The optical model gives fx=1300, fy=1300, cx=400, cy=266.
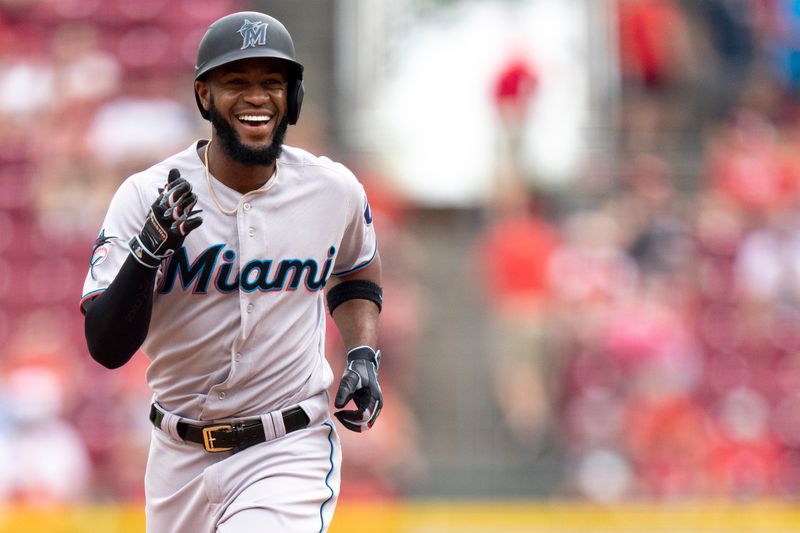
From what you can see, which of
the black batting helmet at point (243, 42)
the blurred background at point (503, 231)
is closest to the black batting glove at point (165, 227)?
the black batting helmet at point (243, 42)

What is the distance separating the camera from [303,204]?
3.63 meters

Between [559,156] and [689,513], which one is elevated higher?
[559,156]

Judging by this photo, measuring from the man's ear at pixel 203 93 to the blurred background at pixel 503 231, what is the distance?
16.6 ft

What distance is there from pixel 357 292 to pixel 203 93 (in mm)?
797

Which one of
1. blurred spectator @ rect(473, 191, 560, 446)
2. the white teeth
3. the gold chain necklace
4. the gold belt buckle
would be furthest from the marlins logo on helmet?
blurred spectator @ rect(473, 191, 560, 446)

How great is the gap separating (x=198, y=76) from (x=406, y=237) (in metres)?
7.03

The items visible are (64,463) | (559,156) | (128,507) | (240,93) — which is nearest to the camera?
(240,93)

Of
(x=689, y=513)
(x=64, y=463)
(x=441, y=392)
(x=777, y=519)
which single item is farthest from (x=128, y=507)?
(x=777, y=519)

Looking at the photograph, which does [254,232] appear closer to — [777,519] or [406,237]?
[777,519]

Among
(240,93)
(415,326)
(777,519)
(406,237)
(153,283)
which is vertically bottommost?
(777,519)

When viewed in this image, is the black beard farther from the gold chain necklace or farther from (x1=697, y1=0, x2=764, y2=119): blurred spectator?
(x1=697, y1=0, x2=764, y2=119): blurred spectator

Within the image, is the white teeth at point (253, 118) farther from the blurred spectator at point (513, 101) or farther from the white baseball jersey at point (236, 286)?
the blurred spectator at point (513, 101)

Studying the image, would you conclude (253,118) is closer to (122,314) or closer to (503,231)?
(122,314)

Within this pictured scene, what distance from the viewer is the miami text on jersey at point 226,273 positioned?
3.43 m
